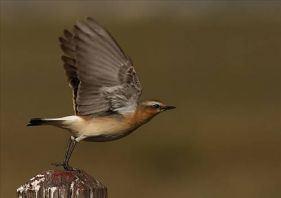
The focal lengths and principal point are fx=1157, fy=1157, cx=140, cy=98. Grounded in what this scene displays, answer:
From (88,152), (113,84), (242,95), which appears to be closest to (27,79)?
(242,95)

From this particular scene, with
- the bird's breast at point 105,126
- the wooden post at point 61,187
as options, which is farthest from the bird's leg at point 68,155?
the wooden post at point 61,187

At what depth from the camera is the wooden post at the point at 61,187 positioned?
5699 millimetres

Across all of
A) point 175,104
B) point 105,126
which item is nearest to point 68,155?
point 105,126

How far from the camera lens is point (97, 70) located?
24.7 feet

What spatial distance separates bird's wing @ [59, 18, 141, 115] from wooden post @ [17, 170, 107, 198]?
66.4 inches

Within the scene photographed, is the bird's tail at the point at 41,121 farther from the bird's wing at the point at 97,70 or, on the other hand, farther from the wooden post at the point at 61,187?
the wooden post at the point at 61,187

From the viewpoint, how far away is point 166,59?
2822 centimetres

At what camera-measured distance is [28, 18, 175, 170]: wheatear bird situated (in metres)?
7.50

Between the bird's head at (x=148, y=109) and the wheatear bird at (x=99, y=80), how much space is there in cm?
9

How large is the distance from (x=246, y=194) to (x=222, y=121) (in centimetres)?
646

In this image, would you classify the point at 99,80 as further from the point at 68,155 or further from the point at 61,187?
the point at 61,187

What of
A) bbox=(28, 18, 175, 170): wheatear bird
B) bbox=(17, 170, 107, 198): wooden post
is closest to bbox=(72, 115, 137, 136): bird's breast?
bbox=(28, 18, 175, 170): wheatear bird

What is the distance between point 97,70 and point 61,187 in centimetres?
190

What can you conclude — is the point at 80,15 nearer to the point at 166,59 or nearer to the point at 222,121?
the point at 166,59
